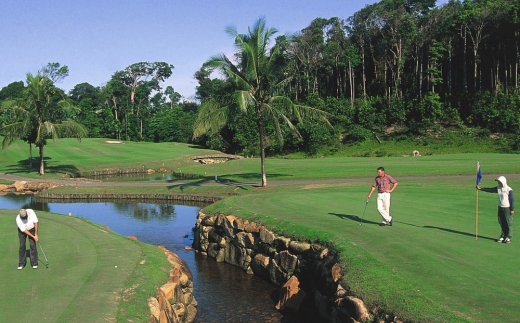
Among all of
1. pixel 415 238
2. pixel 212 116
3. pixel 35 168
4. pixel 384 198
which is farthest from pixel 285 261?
pixel 35 168

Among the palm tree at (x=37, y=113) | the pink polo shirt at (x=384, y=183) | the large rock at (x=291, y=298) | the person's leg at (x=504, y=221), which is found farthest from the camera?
the palm tree at (x=37, y=113)

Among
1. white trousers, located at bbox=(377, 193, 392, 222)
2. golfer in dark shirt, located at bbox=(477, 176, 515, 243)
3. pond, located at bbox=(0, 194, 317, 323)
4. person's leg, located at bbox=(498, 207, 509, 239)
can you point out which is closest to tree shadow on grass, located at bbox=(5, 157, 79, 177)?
pond, located at bbox=(0, 194, 317, 323)

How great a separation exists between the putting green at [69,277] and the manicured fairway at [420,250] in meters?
5.79

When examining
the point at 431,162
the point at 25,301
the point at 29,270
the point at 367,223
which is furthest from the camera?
the point at 431,162

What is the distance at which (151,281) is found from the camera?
46.3 ft

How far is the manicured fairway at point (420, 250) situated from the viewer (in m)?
10.2

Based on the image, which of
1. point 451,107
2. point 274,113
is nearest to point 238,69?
point 274,113

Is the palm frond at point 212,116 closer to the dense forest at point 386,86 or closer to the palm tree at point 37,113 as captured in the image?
the dense forest at point 386,86

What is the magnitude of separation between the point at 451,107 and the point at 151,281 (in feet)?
221

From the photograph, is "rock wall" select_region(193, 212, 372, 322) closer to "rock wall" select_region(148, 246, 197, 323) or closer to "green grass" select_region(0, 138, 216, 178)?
"rock wall" select_region(148, 246, 197, 323)

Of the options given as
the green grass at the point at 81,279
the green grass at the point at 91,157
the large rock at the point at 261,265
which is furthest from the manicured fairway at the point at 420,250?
the green grass at the point at 91,157

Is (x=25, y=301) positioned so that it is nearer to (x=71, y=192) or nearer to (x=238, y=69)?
(x=238, y=69)

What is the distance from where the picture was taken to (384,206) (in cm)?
1769

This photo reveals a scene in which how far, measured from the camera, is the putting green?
1085 cm
